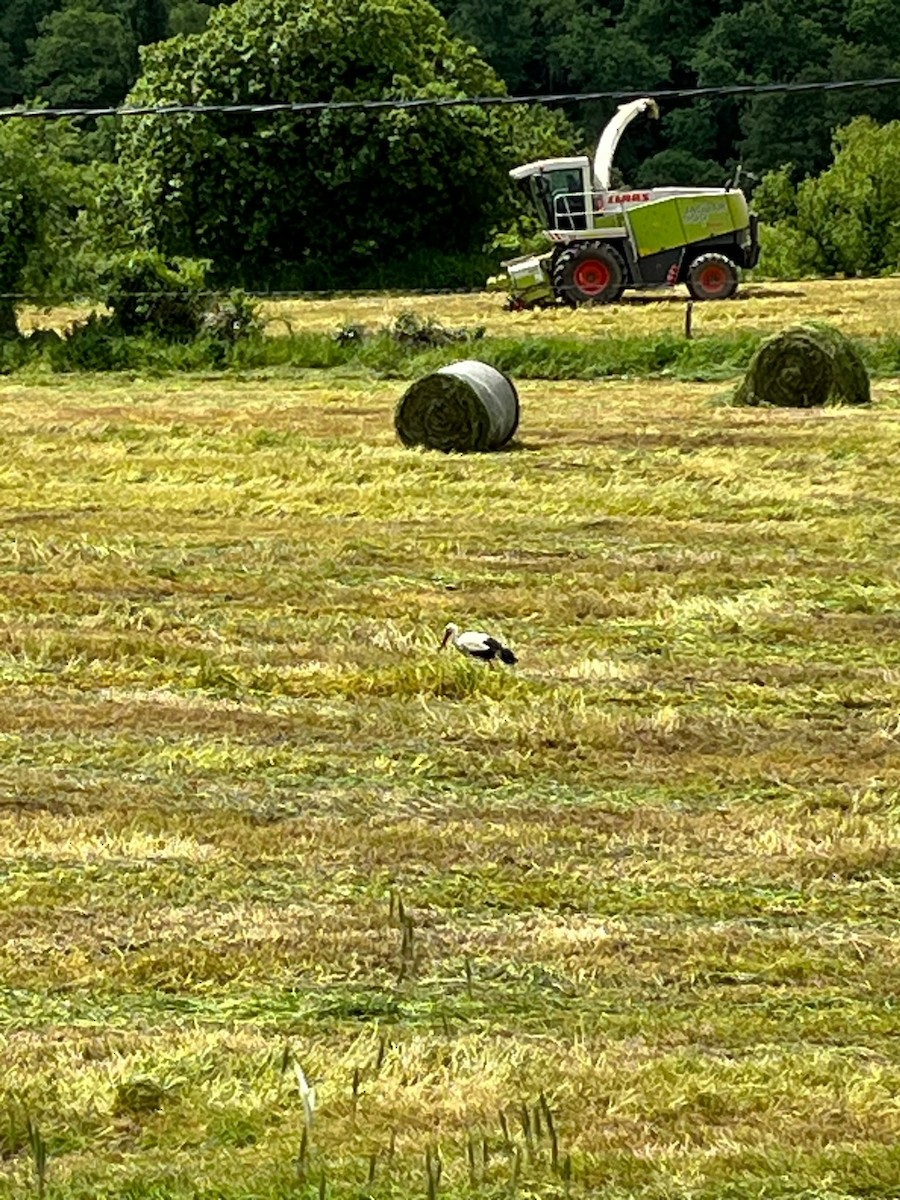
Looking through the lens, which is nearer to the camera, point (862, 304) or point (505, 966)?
point (505, 966)

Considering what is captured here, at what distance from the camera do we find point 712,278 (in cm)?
3606

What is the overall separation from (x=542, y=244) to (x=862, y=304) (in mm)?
13588

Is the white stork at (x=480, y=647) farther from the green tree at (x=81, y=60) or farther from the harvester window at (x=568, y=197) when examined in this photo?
the green tree at (x=81, y=60)

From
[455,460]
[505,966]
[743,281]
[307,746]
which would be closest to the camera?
[505,966]

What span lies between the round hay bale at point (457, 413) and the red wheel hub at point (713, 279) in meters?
17.7

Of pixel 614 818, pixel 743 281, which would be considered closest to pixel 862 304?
pixel 743 281

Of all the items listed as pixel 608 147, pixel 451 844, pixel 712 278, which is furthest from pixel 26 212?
pixel 451 844

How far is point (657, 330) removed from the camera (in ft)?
95.6

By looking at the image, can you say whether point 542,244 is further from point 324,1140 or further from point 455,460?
point 324,1140

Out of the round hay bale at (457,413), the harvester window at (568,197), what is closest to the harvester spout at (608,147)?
the harvester window at (568,197)

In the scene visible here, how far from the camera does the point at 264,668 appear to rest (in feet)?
33.4

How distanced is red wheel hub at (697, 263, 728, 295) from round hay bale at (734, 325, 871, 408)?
49.5ft

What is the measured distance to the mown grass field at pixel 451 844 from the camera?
198 inches

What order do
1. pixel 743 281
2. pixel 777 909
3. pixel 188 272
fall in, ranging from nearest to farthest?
pixel 777 909 → pixel 188 272 → pixel 743 281
